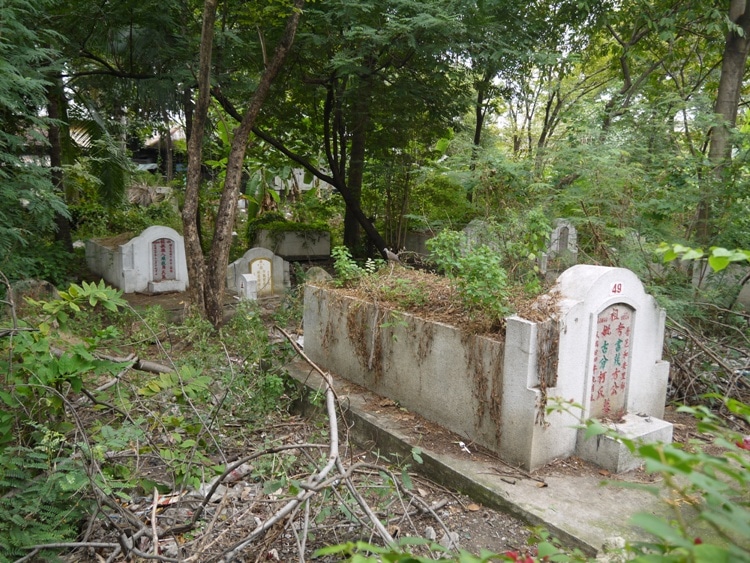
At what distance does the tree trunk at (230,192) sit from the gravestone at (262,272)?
278cm

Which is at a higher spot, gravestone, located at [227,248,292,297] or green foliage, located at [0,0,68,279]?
green foliage, located at [0,0,68,279]

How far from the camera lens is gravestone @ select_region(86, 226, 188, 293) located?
12773mm

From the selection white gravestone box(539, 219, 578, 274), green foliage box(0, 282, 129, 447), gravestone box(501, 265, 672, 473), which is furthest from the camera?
white gravestone box(539, 219, 578, 274)

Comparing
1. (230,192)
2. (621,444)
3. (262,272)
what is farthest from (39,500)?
(262,272)

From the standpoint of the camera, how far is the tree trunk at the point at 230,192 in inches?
361

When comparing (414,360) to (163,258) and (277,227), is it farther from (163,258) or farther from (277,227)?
(277,227)

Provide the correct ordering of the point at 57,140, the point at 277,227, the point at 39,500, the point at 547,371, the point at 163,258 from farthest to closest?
the point at 277,227, the point at 163,258, the point at 57,140, the point at 547,371, the point at 39,500

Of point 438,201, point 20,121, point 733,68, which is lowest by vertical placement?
point 438,201

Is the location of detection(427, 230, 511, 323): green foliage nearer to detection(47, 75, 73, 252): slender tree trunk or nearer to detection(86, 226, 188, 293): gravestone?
detection(47, 75, 73, 252): slender tree trunk

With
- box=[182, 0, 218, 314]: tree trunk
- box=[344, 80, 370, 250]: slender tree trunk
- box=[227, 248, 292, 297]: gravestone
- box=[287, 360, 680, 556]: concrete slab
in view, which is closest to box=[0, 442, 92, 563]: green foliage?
box=[287, 360, 680, 556]: concrete slab

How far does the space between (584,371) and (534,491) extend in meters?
1.19

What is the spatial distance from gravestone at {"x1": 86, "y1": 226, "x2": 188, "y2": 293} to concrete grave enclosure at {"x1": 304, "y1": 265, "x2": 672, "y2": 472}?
27.1 ft

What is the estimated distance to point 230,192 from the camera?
30.7ft

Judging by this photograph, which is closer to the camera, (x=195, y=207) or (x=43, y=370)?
(x=43, y=370)
